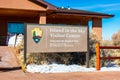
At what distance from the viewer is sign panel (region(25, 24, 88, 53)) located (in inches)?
614

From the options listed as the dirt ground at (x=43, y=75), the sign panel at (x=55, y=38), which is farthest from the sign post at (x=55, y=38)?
the dirt ground at (x=43, y=75)

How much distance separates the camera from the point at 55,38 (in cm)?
1616

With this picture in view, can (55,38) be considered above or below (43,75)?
above

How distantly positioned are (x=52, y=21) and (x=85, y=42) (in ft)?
45.1

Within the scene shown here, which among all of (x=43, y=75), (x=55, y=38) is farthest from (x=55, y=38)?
(x=43, y=75)

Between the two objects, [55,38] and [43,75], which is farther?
[55,38]

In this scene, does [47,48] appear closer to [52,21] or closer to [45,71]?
[45,71]

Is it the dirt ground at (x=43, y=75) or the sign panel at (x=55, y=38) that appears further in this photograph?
the sign panel at (x=55, y=38)

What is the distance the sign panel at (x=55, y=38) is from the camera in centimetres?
1560

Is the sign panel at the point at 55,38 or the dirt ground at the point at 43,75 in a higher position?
the sign panel at the point at 55,38

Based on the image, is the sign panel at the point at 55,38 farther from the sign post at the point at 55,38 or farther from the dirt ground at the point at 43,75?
the dirt ground at the point at 43,75

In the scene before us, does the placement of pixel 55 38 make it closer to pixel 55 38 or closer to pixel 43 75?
pixel 55 38

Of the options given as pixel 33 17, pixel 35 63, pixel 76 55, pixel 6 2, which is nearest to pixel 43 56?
pixel 35 63

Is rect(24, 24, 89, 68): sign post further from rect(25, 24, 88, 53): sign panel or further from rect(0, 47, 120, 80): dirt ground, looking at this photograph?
rect(0, 47, 120, 80): dirt ground
